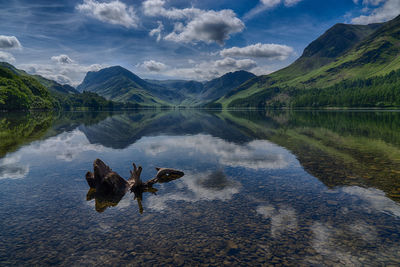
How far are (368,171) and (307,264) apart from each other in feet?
70.7

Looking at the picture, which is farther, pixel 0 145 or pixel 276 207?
pixel 0 145

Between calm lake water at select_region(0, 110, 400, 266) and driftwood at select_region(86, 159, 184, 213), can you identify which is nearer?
calm lake water at select_region(0, 110, 400, 266)

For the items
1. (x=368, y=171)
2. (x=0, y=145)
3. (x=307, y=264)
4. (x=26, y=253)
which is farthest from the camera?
(x=0, y=145)

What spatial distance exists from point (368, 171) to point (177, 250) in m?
25.7

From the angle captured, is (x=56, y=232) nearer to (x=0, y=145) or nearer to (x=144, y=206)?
(x=144, y=206)

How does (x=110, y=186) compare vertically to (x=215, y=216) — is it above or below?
above

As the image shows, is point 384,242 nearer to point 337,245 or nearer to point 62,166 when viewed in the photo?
point 337,245

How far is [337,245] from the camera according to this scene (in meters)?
12.6

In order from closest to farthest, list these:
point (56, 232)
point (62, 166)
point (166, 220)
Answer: point (56, 232) < point (166, 220) < point (62, 166)

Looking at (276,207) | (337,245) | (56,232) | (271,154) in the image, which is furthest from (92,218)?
(271,154)

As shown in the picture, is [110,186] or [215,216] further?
[110,186]

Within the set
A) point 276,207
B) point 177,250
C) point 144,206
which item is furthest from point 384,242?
point 144,206

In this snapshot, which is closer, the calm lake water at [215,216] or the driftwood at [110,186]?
the calm lake water at [215,216]

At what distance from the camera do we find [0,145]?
42.8 meters
